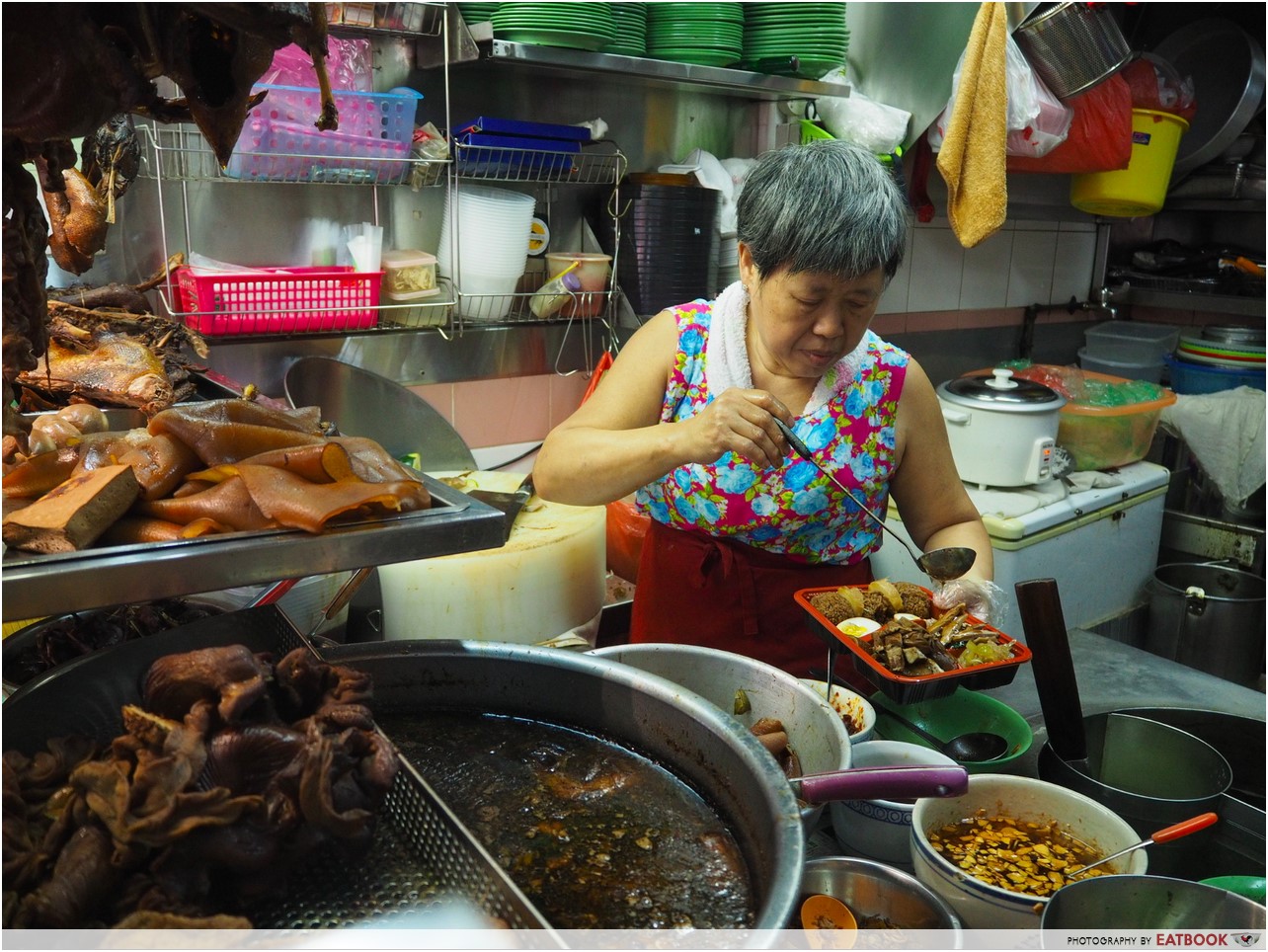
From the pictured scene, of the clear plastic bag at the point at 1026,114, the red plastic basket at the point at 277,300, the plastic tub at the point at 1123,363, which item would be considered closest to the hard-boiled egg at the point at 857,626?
the red plastic basket at the point at 277,300

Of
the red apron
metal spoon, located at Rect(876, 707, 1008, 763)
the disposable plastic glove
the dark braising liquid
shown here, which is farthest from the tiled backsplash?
the dark braising liquid

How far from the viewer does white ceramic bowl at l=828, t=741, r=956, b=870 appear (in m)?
1.25

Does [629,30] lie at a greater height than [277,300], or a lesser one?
greater

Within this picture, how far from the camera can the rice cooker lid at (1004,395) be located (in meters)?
3.42

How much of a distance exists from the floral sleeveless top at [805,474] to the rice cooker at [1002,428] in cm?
135

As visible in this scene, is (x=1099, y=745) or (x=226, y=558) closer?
(x=226, y=558)

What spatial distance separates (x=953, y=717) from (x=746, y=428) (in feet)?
2.06

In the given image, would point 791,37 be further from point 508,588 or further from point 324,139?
point 508,588

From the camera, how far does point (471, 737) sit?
Result: 121cm

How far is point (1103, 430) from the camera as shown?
3949 millimetres

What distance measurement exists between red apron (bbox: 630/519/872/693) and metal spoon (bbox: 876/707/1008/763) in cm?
57

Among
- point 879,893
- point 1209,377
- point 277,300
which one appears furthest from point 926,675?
point 1209,377

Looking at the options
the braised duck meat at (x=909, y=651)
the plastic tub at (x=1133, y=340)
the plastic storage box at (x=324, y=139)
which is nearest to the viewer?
the braised duck meat at (x=909, y=651)

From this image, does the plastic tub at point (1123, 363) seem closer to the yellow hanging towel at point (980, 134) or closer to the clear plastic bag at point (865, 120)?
the yellow hanging towel at point (980, 134)
